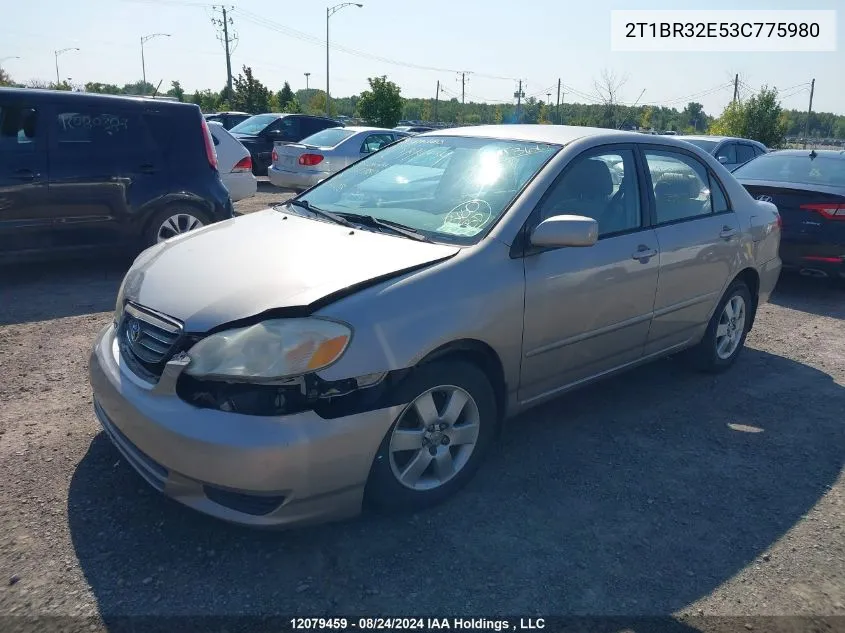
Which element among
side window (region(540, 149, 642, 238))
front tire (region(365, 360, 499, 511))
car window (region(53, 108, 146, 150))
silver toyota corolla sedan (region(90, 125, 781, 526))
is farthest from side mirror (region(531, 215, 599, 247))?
car window (region(53, 108, 146, 150))

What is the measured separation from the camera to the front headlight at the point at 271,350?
8.64ft

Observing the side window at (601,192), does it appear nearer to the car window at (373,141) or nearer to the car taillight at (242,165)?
the car taillight at (242,165)

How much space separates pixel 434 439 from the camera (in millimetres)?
3107

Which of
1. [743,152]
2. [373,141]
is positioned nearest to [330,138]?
[373,141]

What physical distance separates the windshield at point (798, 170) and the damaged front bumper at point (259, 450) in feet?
22.6

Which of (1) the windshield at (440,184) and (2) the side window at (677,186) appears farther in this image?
(2) the side window at (677,186)

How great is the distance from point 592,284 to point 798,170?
5800 millimetres

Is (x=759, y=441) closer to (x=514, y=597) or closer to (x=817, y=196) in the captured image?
(x=514, y=597)

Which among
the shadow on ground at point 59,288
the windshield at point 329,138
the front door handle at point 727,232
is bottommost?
the shadow on ground at point 59,288

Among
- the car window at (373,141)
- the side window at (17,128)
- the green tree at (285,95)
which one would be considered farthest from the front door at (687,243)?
the green tree at (285,95)

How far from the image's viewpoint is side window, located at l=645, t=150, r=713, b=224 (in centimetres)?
438

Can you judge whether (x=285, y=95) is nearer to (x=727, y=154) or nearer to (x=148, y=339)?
(x=727, y=154)

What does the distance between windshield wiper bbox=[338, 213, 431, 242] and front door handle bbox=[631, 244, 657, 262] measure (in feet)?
4.33

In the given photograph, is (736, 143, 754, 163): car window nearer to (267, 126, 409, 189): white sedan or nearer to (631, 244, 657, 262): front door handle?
(267, 126, 409, 189): white sedan
